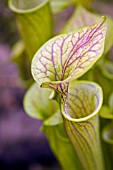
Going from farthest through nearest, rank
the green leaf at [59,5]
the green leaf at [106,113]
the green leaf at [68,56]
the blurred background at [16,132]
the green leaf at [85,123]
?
the blurred background at [16,132] → the green leaf at [59,5] → the green leaf at [106,113] → the green leaf at [85,123] → the green leaf at [68,56]

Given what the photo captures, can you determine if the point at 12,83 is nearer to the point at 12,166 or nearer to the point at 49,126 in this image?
the point at 12,166

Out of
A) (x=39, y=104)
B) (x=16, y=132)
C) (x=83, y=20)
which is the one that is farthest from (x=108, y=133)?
(x=16, y=132)

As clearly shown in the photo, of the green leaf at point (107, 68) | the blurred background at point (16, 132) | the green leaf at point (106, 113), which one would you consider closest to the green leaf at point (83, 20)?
the green leaf at point (107, 68)

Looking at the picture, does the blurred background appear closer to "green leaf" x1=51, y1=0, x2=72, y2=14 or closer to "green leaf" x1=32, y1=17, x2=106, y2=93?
"green leaf" x1=51, y1=0, x2=72, y2=14

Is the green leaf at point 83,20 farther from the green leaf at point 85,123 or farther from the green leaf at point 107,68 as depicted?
the green leaf at point 85,123

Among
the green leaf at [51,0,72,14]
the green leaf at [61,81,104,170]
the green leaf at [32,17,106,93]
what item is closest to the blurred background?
the green leaf at [51,0,72,14]

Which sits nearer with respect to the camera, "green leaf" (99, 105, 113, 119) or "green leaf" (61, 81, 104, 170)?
"green leaf" (61, 81, 104, 170)
